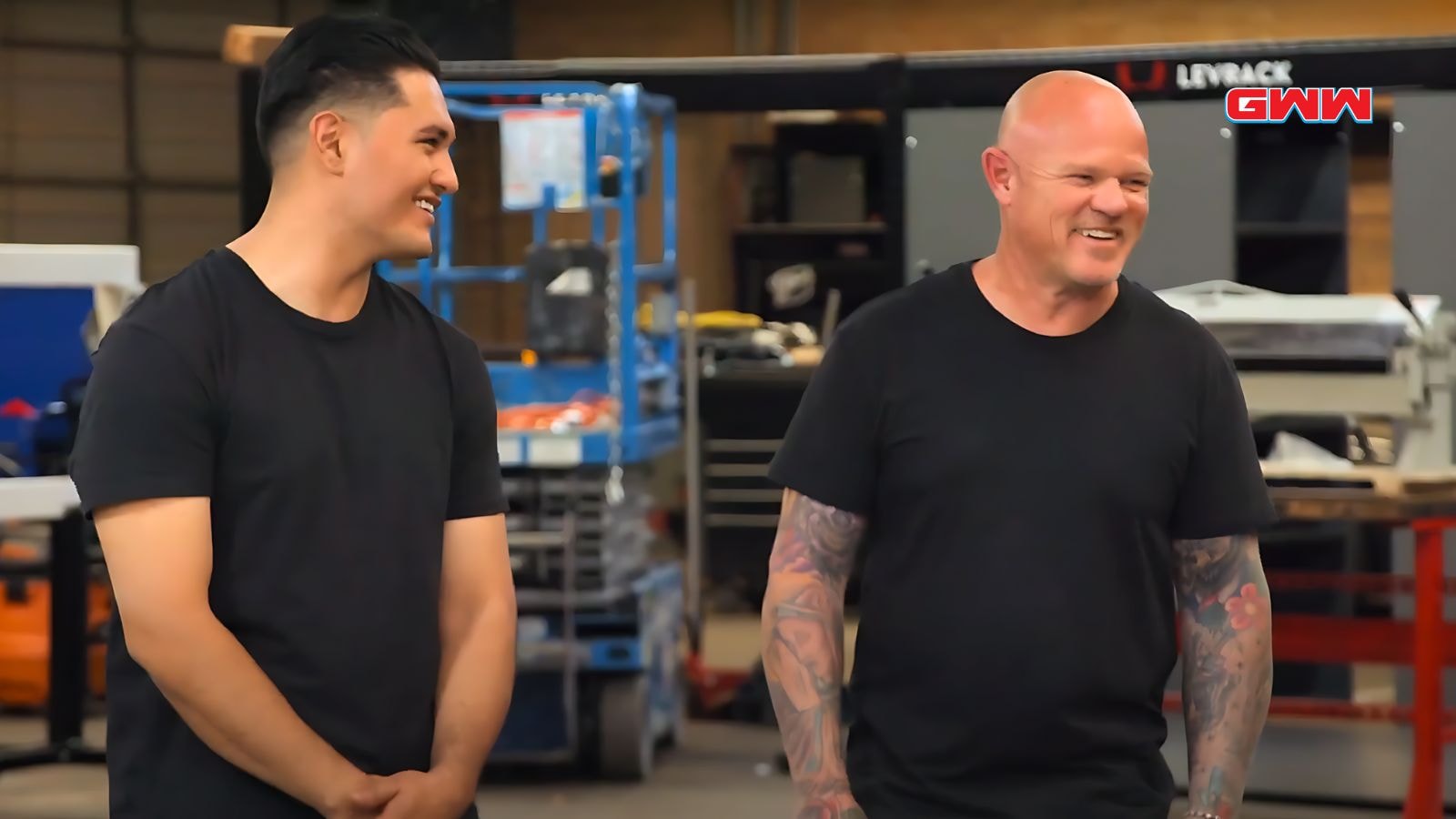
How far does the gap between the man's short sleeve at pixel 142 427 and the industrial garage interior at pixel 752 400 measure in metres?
0.73

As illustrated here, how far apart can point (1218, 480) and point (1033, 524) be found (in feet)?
0.71

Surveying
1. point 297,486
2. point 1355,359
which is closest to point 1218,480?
point 297,486

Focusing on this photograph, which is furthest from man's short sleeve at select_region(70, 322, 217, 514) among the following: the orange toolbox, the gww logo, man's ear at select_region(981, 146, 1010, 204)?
the gww logo

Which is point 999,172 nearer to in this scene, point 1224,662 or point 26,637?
point 1224,662

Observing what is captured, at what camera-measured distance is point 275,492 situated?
1.51m

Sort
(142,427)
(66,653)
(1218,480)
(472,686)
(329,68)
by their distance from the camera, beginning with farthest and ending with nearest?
(66,653) → (1218,480) → (472,686) → (329,68) → (142,427)

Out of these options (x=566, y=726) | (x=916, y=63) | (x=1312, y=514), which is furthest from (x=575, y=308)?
(x=1312, y=514)

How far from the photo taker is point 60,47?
9.69m

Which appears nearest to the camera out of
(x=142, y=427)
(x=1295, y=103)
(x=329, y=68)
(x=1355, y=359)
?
(x=142, y=427)

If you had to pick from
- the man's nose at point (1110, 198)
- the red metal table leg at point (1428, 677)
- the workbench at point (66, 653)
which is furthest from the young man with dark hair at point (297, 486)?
the workbench at point (66, 653)

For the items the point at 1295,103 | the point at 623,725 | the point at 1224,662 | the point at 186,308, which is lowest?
the point at 623,725

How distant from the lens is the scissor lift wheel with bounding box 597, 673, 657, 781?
4.64 metres

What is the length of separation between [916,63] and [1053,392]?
3895mm

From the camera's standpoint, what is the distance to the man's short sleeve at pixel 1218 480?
1.78 meters
